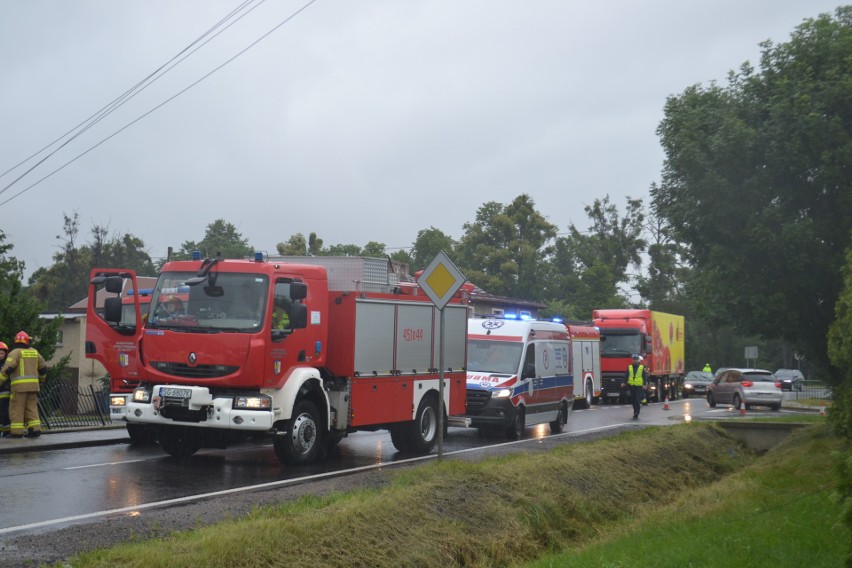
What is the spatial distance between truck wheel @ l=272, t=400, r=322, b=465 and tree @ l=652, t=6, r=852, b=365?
1100cm

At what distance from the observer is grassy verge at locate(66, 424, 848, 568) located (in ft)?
26.1

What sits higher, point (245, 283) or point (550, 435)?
point (245, 283)

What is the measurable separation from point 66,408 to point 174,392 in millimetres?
9037

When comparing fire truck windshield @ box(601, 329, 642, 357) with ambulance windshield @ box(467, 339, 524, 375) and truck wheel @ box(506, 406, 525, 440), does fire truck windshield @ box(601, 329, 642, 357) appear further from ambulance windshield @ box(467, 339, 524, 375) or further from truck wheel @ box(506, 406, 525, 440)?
truck wheel @ box(506, 406, 525, 440)

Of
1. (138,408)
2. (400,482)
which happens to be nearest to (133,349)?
(138,408)

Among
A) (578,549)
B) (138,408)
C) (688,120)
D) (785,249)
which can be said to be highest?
(688,120)

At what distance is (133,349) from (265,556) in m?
11.0

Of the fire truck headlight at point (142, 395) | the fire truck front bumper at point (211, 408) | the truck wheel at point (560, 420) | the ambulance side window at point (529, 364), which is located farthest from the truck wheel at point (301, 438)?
the truck wheel at point (560, 420)

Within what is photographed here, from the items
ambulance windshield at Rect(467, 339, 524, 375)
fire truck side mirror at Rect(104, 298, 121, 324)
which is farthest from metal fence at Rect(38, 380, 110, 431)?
ambulance windshield at Rect(467, 339, 524, 375)

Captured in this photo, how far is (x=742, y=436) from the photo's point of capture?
21.8m

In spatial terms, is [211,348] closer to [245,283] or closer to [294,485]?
[245,283]

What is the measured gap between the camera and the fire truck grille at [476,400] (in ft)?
68.2

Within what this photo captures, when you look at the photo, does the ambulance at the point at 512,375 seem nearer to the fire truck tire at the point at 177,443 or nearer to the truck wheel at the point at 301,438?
the truck wheel at the point at 301,438

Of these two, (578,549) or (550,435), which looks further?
(550,435)
